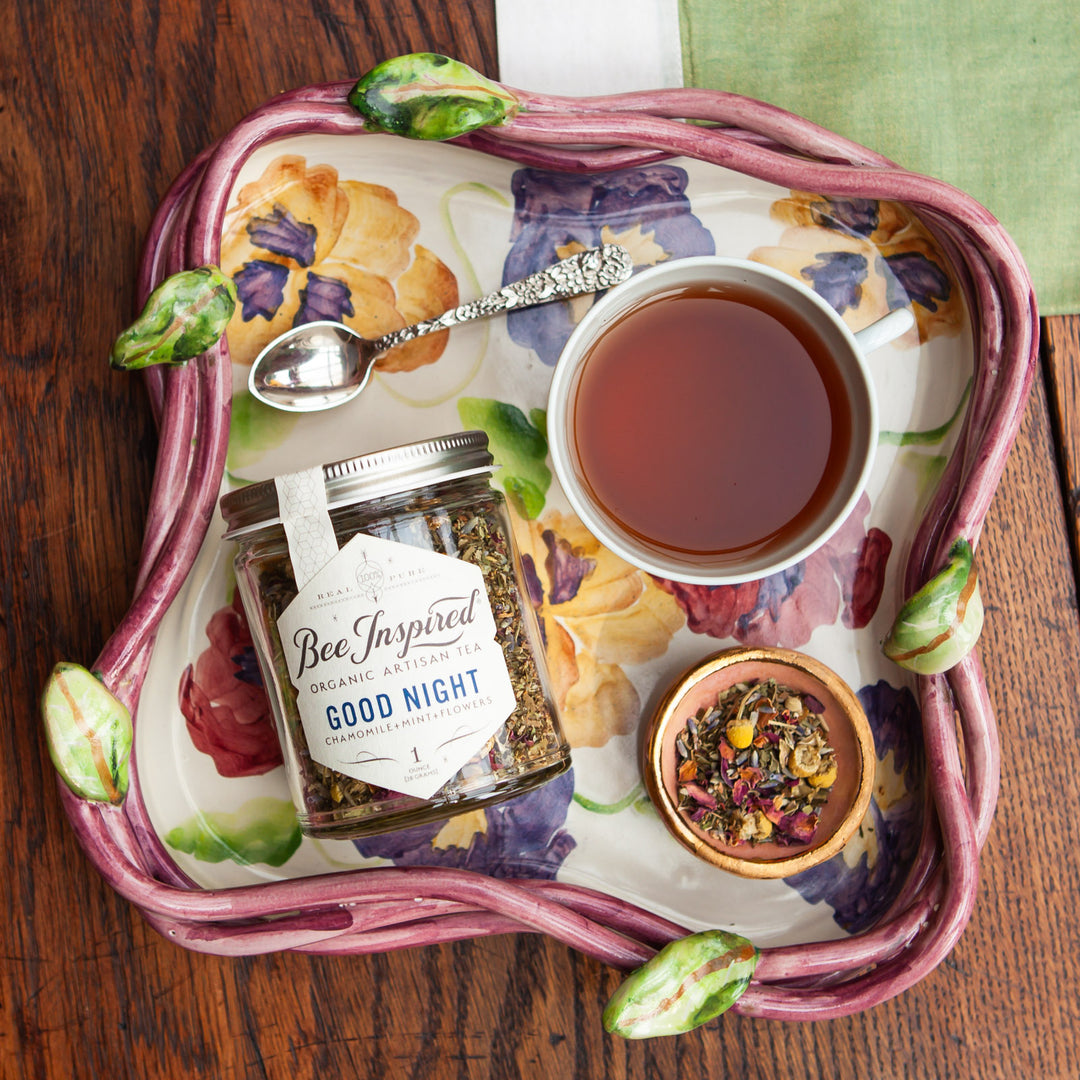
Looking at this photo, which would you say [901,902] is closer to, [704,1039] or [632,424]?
[704,1039]

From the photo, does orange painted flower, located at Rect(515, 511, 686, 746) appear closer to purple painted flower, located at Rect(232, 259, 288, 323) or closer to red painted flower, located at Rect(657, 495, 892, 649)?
red painted flower, located at Rect(657, 495, 892, 649)

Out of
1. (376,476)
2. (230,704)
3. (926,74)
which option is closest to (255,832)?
(230,704)

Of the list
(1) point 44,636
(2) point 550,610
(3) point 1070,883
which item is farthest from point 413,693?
(3) point 1070,883

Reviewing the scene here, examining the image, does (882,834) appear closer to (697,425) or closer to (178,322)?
(697,425)

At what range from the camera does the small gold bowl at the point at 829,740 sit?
75cm

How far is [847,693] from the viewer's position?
76cm

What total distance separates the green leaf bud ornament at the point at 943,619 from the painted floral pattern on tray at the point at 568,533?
9 cm

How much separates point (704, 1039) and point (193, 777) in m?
0.59

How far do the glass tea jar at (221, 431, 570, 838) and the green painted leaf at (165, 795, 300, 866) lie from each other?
0.31 ft

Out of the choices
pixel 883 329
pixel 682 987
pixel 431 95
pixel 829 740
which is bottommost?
pixel 682 987

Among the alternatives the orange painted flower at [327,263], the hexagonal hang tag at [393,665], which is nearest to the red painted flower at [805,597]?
the hexagonal hang tag at [393,665]

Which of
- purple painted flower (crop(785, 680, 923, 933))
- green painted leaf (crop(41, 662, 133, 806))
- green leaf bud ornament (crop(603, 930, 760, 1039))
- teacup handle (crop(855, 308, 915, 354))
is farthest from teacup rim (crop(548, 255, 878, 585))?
green painted leaf (crop(41, 662, 133, 806))

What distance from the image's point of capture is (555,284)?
80 cm

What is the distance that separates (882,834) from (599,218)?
2.23ft
